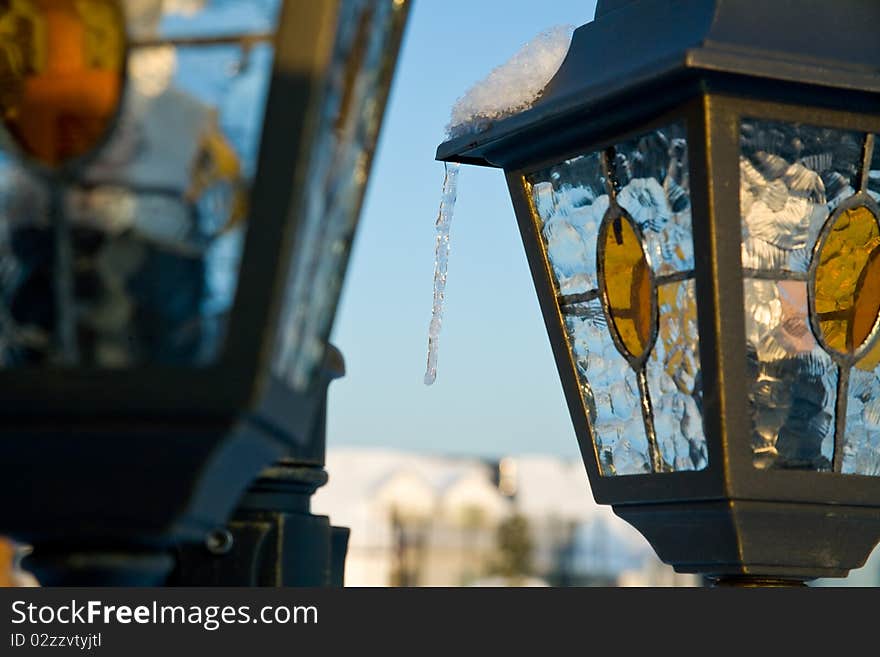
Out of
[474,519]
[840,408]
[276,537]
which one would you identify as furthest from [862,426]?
[474,519]

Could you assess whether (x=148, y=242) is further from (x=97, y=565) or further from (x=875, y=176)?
(x=875, y=176)

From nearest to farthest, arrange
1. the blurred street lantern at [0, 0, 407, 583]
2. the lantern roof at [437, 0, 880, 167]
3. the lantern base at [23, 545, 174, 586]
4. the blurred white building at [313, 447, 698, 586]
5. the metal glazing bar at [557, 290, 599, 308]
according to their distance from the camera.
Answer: the blurred street lantern at [0, 0, 407, 583], the lantern base at [23, 545, 174, 586], the lantern roof at [437, 0, 880, 167], the metal glazing bar at [557, 290, 599, 308], the blurred white building at [313, 447, 698, 586]

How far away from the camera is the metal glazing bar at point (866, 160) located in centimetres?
192

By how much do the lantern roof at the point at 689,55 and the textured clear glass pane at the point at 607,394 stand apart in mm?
282

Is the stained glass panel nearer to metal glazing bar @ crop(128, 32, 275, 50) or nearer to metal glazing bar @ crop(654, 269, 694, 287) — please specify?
metal glazing bar @ crop(654, 269, 694, 287)

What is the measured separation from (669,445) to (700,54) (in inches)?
21.3

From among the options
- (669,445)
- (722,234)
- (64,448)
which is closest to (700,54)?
(722,234)

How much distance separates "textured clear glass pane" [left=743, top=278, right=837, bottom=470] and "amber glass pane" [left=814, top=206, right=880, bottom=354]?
3 cm

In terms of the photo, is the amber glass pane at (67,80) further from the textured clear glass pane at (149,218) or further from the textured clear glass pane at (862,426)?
the textured clear glass pane at (862,426)

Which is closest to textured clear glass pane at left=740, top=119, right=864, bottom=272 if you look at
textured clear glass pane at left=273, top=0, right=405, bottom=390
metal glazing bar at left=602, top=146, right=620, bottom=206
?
metal glazing bar at left=602, top=146, right=620, bottom=206

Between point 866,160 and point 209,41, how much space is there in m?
1.21

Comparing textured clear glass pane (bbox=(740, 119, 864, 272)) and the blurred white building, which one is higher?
the blurred white building

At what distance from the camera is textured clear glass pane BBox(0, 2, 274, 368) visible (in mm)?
950

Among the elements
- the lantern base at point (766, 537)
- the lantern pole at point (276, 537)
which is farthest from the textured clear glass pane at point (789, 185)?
the lantern pole at point (276, 537)
